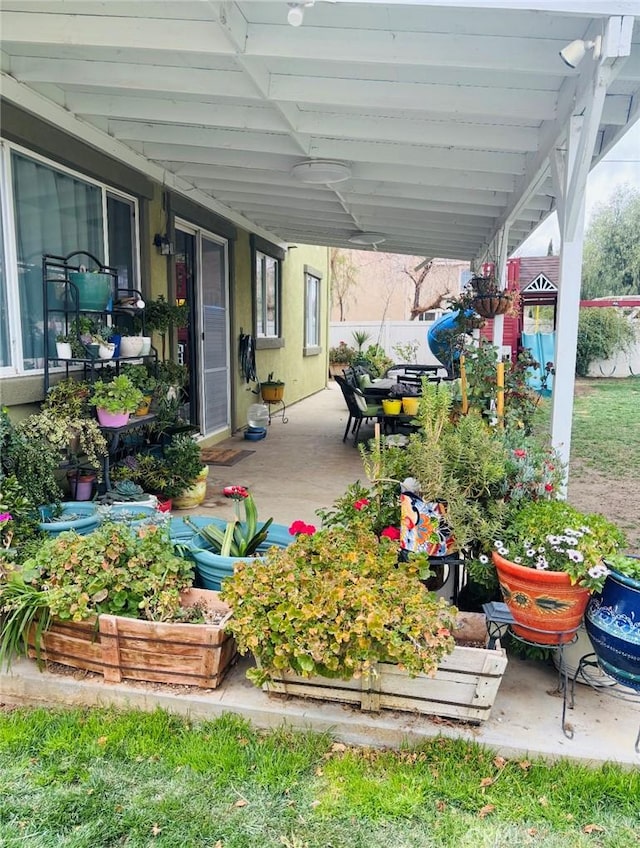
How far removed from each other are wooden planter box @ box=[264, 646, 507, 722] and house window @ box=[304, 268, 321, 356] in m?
9.52

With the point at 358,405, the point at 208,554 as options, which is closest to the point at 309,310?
the point at 358,405

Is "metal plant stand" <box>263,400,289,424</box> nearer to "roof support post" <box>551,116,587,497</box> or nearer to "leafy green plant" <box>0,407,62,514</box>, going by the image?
"leafy green plant" <box>0,407,62,514</box>

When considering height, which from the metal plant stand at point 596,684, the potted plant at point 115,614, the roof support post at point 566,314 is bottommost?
the metal plant stand at point 596,684

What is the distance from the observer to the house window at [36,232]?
10.7 ft

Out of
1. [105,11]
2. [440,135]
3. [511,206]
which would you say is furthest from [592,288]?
[105,11]

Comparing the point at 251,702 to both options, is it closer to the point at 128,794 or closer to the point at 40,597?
the point at 128,794

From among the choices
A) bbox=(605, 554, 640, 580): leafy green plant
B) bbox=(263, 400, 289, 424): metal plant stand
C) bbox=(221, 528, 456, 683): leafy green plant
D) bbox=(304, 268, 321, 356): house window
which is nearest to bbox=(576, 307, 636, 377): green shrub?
bbox=(304, 268, 321, 356): house window

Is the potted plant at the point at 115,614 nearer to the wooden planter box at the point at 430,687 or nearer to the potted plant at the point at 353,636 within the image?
the potted plant at the point at 353,636

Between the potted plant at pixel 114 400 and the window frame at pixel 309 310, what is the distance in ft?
25.1

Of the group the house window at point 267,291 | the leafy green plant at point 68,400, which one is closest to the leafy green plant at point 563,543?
the leafy green plant at point 68,400

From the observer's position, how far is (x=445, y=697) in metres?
1.94

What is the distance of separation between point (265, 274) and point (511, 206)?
451 centimetres

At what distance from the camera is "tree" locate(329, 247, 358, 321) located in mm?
20609

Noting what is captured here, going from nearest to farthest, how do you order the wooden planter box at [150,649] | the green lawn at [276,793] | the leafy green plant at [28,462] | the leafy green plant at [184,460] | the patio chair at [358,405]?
the green lawn at [276,793] → the wooden planter box at [150,649] → the leafy green plant at [28,462] → the leafy green plant at [184,460] → the patio chair at [358,405]
